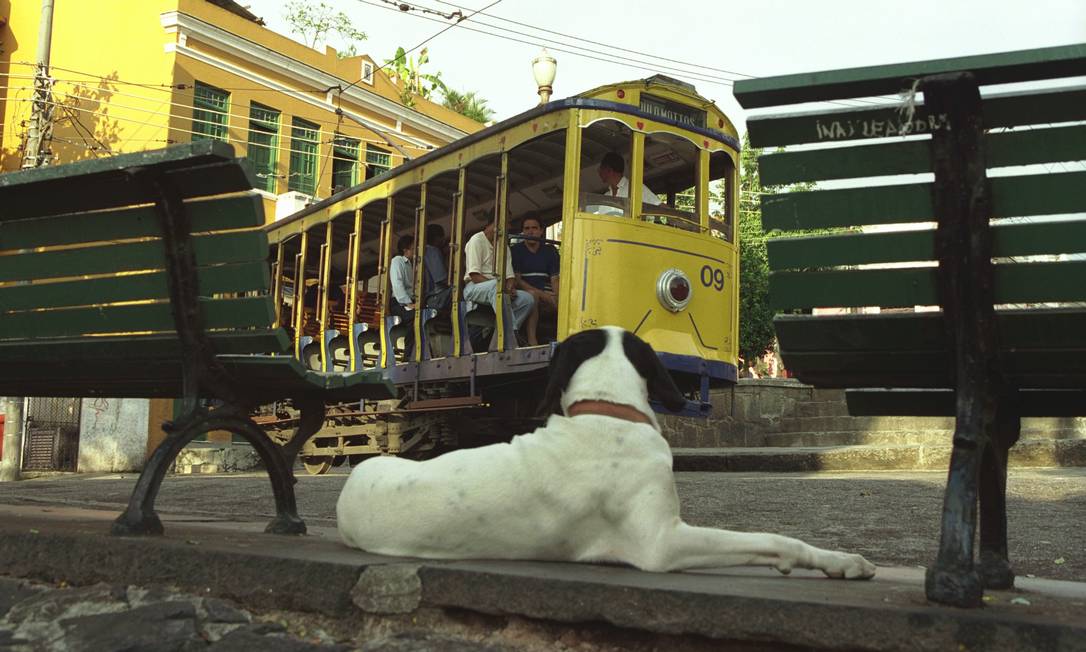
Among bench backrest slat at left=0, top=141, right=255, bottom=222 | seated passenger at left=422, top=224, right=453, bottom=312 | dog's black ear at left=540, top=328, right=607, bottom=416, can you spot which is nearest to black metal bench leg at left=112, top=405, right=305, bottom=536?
bench backrest slat at left=0, top=141, right=255, bottom=222

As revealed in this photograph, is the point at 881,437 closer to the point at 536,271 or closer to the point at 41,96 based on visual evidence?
the point at 536,271

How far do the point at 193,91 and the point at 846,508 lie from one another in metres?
18.2

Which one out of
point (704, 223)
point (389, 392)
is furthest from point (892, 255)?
point (704, 223)

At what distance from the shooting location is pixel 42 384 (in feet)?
15.2

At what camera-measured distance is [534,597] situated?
8.23 feet

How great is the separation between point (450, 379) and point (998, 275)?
8.45 meters

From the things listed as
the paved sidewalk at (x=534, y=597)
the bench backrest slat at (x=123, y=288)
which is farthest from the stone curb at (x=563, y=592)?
the bench backrest slat at (x=123, y=288)

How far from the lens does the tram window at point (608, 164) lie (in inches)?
372

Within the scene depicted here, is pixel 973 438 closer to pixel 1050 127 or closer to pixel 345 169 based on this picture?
pixel 1050 127

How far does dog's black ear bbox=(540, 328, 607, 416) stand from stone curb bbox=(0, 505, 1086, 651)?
0.56 metres

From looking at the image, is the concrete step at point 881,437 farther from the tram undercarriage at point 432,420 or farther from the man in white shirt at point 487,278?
the man in white shirt at point 487,278

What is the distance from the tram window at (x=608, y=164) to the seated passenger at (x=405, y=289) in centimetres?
248

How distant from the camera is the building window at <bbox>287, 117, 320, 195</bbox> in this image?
23.3m

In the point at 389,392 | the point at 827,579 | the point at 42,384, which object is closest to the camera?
the point at 827,579
